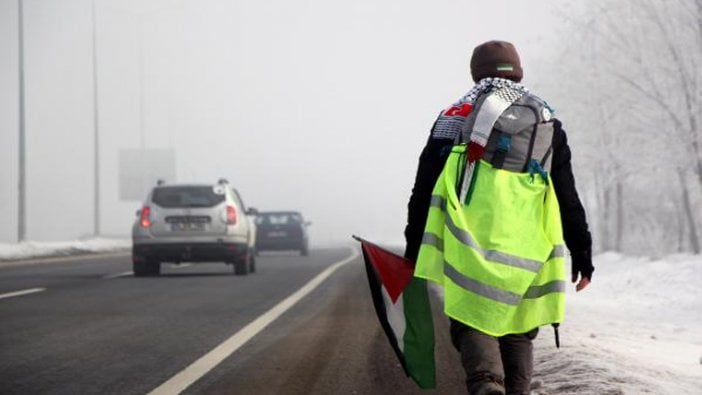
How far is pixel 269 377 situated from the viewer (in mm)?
6965

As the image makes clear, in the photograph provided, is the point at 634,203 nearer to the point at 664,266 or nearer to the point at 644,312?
the point at 664,266

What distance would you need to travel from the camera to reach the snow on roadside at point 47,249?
27508 millimetres

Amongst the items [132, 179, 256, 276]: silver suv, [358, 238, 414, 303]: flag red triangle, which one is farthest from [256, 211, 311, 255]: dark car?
[358, 238, 414, 303]: flag red triangle

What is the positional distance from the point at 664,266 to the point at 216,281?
7901 mm

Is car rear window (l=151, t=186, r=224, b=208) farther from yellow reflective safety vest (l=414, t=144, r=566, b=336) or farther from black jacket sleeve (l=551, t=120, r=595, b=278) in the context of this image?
yellow reflective safety vest (l=414, t=144, r=566, b=336)

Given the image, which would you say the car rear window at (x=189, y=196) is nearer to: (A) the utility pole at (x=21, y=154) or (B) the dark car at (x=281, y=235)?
(A) the utility pole at (x=21, y=154)

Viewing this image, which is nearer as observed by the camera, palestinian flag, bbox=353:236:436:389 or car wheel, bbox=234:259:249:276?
palestinian flag, bbox=353:236:436:389

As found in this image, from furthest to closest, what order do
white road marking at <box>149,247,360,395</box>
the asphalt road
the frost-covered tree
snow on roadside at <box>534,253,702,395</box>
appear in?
the frost-covered tree
the asphalt road
white road marking at <box>149,247,360,395</box>
snow on roadside at <box>534,253,702,395</box>

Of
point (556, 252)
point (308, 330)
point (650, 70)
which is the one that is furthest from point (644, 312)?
point (650, 70)

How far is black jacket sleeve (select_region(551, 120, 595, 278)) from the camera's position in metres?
4.70

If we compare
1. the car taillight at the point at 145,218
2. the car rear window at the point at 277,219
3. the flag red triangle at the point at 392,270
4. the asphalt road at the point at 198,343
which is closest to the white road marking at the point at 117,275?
the car taillight at the point at 145,218

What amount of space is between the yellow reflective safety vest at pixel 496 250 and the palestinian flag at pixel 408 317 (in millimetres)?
383

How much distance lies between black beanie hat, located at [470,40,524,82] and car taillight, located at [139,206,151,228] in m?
14.5

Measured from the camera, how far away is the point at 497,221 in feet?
14.3
